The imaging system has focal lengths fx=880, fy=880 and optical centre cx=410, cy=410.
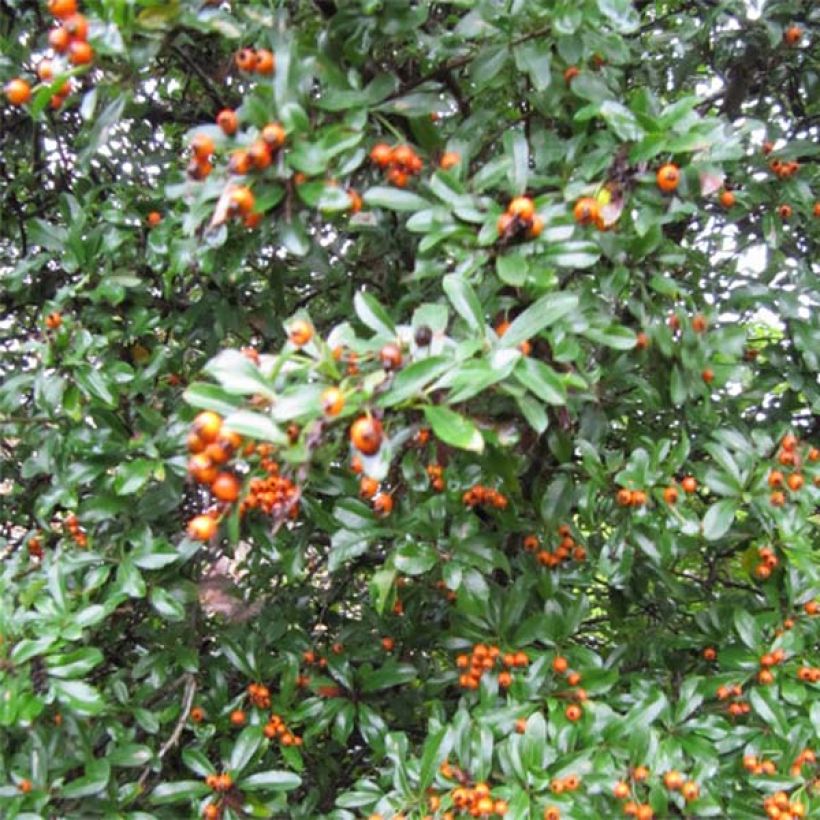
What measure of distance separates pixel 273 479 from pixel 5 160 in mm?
1642

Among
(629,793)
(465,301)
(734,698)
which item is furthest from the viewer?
(734,698)

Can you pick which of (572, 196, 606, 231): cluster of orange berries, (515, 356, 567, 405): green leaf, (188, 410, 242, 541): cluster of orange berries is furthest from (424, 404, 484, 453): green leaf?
(572, 196, 606, 231): cluster of orange berries

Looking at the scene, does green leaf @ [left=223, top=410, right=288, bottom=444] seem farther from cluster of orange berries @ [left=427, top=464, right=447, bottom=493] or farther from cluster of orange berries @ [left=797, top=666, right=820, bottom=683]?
cluster of orange berries @ [left=797, top=666, right=820, bottom=683]

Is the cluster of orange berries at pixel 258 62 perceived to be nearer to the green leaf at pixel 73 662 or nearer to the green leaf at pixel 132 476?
the green leaf at pixel 132 476

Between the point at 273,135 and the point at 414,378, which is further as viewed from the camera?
A: the point at 273,135

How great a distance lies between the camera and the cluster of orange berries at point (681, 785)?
64.2 inches

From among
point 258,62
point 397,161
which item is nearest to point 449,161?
point 397,161

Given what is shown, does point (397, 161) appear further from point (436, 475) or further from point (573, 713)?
point (573, 713)

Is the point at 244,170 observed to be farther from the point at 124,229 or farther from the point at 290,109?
the point at 124,229

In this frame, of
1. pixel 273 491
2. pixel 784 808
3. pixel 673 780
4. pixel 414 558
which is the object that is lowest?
pixel 784 808

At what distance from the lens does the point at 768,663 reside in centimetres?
182

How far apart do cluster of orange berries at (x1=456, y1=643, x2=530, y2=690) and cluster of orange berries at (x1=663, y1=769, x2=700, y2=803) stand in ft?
1.15

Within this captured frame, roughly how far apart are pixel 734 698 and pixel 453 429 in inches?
45.0

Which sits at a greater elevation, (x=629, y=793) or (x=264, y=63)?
(x=264, y=63)
